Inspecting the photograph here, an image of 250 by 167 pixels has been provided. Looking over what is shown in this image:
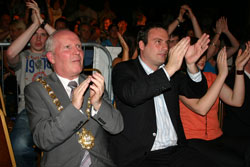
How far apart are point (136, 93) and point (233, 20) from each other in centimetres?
1058

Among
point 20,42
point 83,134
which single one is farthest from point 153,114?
point 20,42

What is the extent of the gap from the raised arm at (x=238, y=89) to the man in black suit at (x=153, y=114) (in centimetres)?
59

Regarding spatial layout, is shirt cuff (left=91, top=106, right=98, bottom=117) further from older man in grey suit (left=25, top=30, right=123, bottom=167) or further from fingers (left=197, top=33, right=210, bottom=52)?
fingers (left=197, top=33, right=210, bottom=52)

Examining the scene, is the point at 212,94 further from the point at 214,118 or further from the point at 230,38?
the point at 230,38

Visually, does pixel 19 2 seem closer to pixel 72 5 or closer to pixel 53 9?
pixel 53 9

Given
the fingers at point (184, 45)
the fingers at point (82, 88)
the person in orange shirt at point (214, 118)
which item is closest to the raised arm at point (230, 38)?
the person in orange shirt at point (214, 118)

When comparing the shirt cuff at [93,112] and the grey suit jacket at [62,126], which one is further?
the shirt cuff at [93,112]

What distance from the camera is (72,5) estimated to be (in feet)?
30.6

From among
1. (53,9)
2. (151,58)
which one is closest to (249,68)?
(151,58)

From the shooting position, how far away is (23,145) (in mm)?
2832

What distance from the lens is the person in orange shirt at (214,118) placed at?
2775 millimetres

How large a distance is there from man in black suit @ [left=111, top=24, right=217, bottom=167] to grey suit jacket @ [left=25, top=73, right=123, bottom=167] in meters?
0.24

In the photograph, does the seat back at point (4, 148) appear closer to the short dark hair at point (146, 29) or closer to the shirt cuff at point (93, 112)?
the shirt cuff at point (93, 112)

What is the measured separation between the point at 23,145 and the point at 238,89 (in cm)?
259
